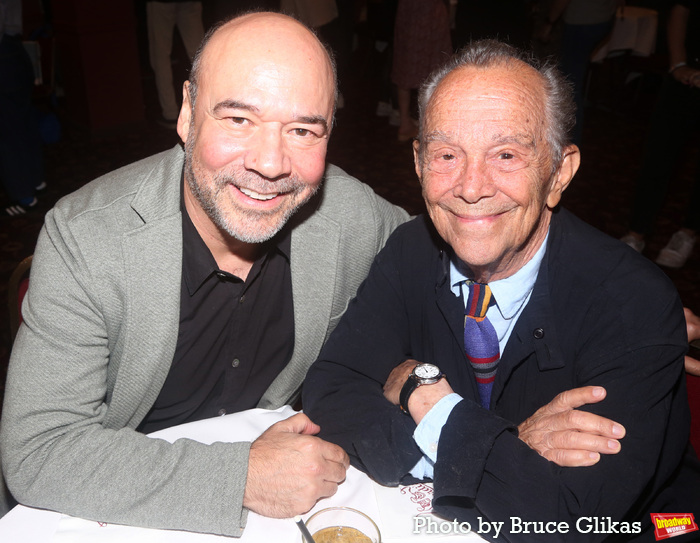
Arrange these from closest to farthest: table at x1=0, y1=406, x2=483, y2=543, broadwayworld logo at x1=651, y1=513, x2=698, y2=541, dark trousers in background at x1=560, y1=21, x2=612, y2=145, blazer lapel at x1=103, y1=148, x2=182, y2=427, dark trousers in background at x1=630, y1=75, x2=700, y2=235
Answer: table at x1=0, y1=406, x2=483, y2=543, broadwayworld logo at x1=651, y1=513, x2=698, y2=541, blazer lapel at x1=103, y1=148, x2=182, y2=427, dark trousers in background at x1=630, y1=75, x2=700, y2=235, dark trousers in background at x1=560, y1=21, x2=612, y2=145

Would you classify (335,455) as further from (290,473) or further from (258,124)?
(258,124)

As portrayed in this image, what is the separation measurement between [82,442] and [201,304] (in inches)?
19.0

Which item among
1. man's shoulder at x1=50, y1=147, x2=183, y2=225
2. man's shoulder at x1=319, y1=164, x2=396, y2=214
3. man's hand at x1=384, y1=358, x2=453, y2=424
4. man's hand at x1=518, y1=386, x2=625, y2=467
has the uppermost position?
man's shoulder at x1=50, y1=147, x2=183, y2=225

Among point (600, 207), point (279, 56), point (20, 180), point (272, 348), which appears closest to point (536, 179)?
point (279, 56)

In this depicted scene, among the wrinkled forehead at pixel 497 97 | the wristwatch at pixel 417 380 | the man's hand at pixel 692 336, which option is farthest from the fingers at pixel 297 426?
the man's hand at pixel 692 336

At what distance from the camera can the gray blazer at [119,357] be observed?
52.0 inches

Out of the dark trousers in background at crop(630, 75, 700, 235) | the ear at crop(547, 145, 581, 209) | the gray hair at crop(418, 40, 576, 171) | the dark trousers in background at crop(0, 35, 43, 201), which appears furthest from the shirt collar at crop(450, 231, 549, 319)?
the dark trousers in background at crop(0, 35, 43, 201)

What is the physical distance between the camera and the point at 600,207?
536cm

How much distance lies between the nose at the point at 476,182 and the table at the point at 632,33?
6832mm

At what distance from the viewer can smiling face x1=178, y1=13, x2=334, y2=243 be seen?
1.54m

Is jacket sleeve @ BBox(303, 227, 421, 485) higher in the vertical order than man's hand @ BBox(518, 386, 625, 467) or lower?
lower

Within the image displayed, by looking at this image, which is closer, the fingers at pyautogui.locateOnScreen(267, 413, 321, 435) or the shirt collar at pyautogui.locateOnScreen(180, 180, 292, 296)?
the fingers at pyautogui.locateOnScreen(267, 413, 321, 435)

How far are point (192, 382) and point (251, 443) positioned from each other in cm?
41

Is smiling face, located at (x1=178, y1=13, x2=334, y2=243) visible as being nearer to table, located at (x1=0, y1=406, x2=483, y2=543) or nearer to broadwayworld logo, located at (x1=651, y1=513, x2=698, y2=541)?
table, located at (x1=0, y1=406, x2=483, y2=543)
